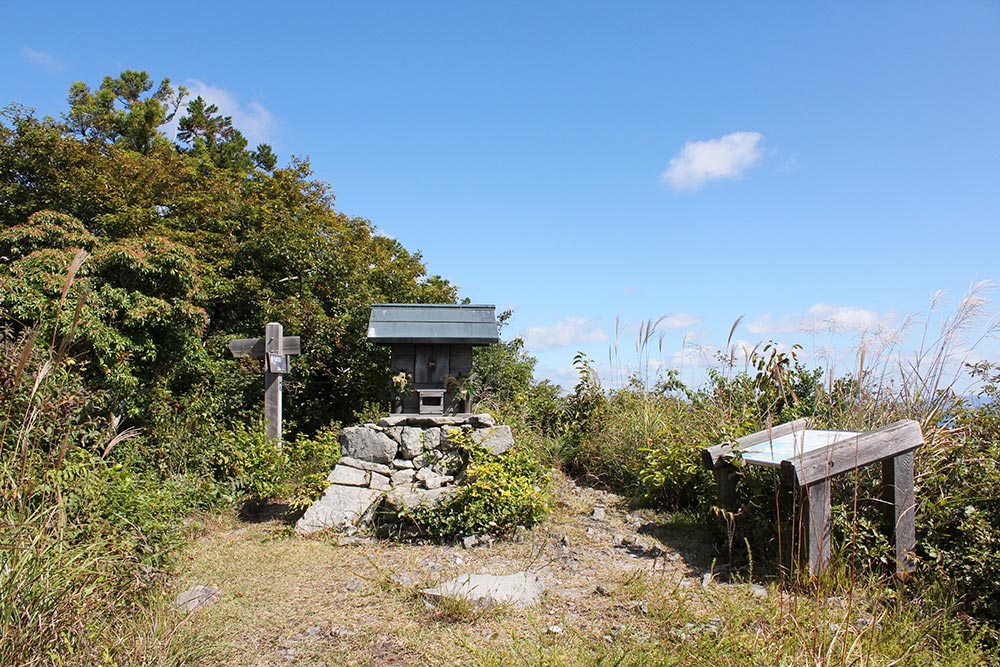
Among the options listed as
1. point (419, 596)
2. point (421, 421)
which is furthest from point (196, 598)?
point (421, 421)

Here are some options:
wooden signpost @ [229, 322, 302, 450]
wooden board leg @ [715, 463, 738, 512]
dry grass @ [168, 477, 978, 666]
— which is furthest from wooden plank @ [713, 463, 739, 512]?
wooden signpost @ [229, 322, 302, 450]

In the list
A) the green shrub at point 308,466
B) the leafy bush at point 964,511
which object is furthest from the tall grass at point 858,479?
the green shrub at point 308,466

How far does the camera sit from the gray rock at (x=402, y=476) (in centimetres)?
604

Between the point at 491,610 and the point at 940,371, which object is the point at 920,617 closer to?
the point at 940,371

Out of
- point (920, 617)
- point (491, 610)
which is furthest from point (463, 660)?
point (920, 617)

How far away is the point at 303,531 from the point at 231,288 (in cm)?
478

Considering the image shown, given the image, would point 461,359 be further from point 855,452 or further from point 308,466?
point 855,452

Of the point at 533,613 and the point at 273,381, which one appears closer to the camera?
the point at 533,613

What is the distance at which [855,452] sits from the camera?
3.73 meters

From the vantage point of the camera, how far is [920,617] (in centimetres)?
347

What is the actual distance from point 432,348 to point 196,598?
3.40 metres

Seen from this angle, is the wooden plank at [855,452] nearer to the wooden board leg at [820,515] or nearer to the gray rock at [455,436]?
the wooden board leg at [820,515]

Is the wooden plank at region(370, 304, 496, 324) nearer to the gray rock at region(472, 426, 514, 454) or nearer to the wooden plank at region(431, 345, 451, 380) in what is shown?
the wooden plank at region(431, 345, 451, 380)

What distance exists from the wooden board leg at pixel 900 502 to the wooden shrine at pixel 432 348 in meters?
3.58
